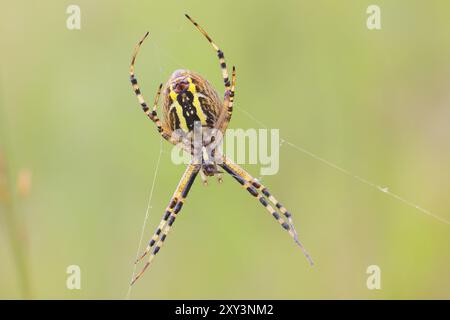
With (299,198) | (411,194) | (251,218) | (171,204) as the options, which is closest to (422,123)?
(411,194)

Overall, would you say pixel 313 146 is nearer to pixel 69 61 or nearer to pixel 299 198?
pixel 299 198

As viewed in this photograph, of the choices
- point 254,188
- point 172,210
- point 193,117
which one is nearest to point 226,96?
point 193,117

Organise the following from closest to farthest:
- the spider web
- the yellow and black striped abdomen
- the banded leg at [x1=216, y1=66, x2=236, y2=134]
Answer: the yellow and black striped abdomen → the banded leg at [x1=216, y1=66, x2=236, y2=134] → the spider web

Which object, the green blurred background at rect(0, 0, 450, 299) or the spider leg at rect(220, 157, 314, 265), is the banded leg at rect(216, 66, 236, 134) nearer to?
the spider leg at rect(220, 157, 314, 265)

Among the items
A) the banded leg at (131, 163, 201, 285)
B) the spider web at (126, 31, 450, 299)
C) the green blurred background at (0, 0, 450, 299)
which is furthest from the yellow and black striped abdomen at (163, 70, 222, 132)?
the green blurred background at (0, 0, 450, 299)

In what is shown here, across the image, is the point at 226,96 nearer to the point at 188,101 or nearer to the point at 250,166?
the point at 188,101

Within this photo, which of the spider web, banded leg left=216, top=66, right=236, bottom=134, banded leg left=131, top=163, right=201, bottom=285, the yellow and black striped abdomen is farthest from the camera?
the spider web

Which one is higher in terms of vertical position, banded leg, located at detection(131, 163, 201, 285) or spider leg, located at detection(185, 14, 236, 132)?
spider leg, located at detection(185, 14, 236, 132)

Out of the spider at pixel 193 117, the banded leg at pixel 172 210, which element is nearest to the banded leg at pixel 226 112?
the spider at pixel 193 117
